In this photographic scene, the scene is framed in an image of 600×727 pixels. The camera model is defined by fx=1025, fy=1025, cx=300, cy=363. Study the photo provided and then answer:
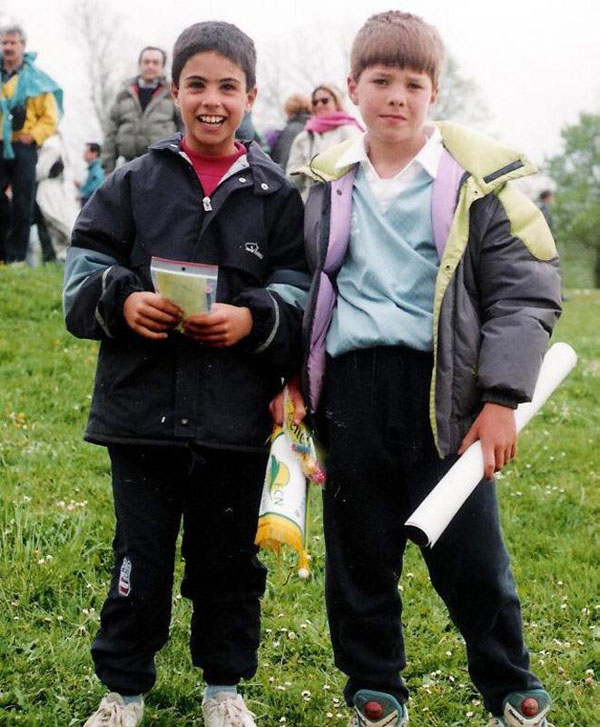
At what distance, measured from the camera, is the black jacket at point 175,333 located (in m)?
2.80

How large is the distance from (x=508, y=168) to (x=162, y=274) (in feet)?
3.06

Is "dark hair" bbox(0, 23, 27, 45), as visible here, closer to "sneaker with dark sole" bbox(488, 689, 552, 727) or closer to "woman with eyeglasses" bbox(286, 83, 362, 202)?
"woman with eyeglasses" bbox(286, 83, 362, 202)

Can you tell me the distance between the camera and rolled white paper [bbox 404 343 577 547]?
2.45m

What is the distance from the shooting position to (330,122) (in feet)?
27.4

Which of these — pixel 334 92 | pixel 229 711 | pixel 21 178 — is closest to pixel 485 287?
pixel 229 711

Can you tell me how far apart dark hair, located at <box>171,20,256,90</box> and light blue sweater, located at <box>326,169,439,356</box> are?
1.82 ft

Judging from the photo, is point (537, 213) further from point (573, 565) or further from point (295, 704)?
point (573, 565)

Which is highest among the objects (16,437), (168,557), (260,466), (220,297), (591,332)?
(220,297)

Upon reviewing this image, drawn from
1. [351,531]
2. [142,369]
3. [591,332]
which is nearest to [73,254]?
[142,369]

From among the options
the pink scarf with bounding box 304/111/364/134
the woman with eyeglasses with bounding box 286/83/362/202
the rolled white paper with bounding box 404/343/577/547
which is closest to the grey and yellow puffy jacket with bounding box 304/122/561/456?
the rolled white paper with bounding box 404/343/577/547

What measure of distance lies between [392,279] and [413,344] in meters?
0.18

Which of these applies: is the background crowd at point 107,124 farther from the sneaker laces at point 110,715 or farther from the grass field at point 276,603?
the sneaker laces at point 110,715

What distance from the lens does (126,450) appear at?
2881 millimetres

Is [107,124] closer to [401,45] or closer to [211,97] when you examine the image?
[211,97]
